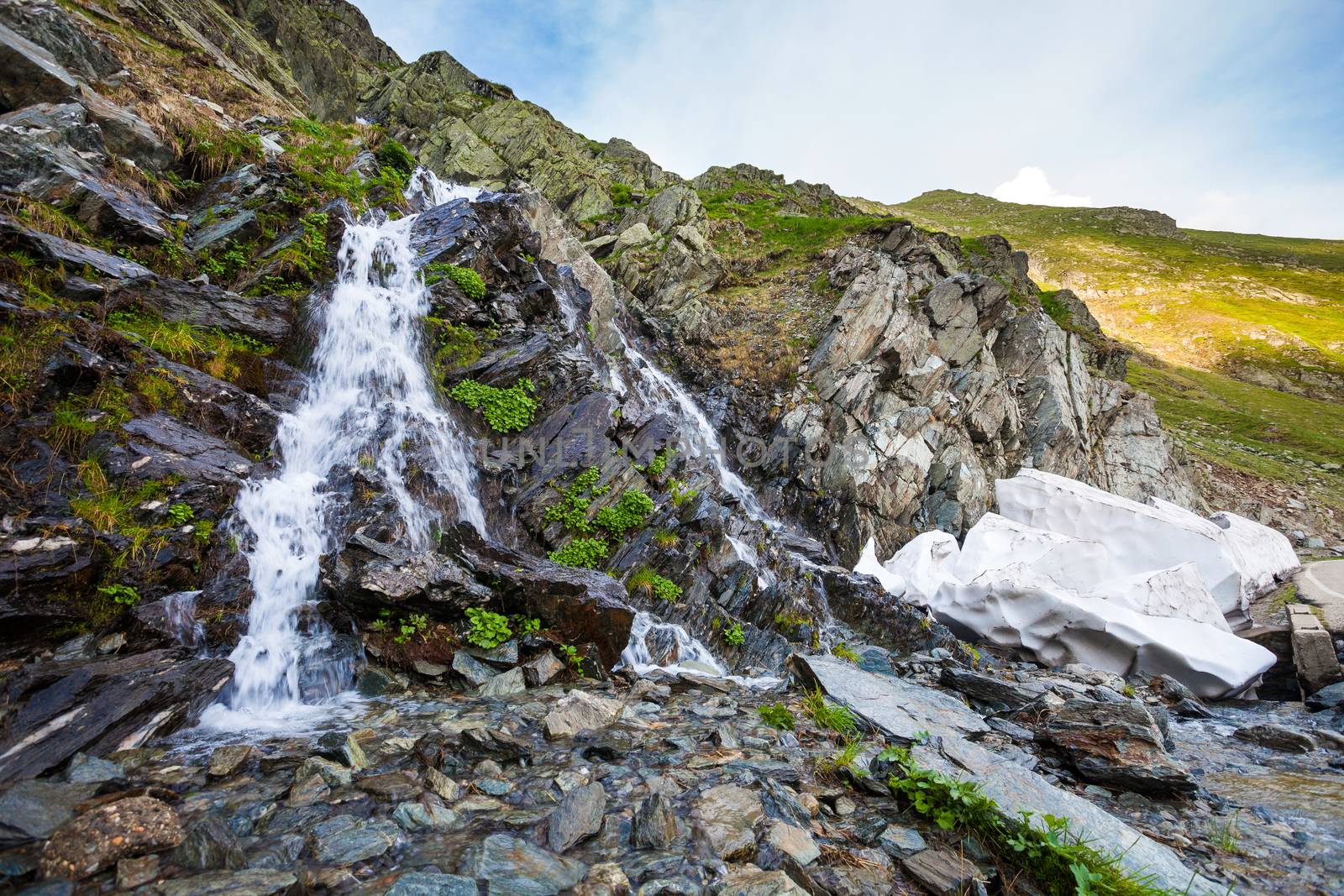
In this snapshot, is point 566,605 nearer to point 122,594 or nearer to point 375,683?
point 375,683

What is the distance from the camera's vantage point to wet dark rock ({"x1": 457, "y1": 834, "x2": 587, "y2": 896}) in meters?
3.18

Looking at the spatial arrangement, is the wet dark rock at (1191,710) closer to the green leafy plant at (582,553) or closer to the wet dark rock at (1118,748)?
the wet dark rock at (1118,748)

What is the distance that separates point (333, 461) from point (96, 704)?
16.6 feet

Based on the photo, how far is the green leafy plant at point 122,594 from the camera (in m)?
5.68

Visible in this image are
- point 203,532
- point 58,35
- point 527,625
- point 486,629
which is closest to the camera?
point 203,532

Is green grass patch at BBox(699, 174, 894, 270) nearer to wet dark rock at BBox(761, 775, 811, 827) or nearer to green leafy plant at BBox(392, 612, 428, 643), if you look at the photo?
green leafy plant at BBox(392, 612, 428, 643)

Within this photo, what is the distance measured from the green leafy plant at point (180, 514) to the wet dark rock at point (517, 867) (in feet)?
20.0

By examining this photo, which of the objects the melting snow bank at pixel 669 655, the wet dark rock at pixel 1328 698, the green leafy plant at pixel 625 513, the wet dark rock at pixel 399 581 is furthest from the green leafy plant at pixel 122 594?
A: the wet dark rock at pixel 1328 698

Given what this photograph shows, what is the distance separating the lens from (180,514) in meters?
6.59

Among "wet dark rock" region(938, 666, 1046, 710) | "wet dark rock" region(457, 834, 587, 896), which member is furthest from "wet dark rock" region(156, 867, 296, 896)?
"wet dark rock" region(938, 666, 1046, 710)

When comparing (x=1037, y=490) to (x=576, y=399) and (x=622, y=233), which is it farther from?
(x=622, y=233)

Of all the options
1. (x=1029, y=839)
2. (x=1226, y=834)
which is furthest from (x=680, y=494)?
(x=1226, y=834)

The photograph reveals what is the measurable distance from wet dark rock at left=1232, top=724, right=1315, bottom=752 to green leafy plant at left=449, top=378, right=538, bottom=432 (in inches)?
550

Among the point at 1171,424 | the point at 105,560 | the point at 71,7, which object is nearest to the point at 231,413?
the point at 105,560
